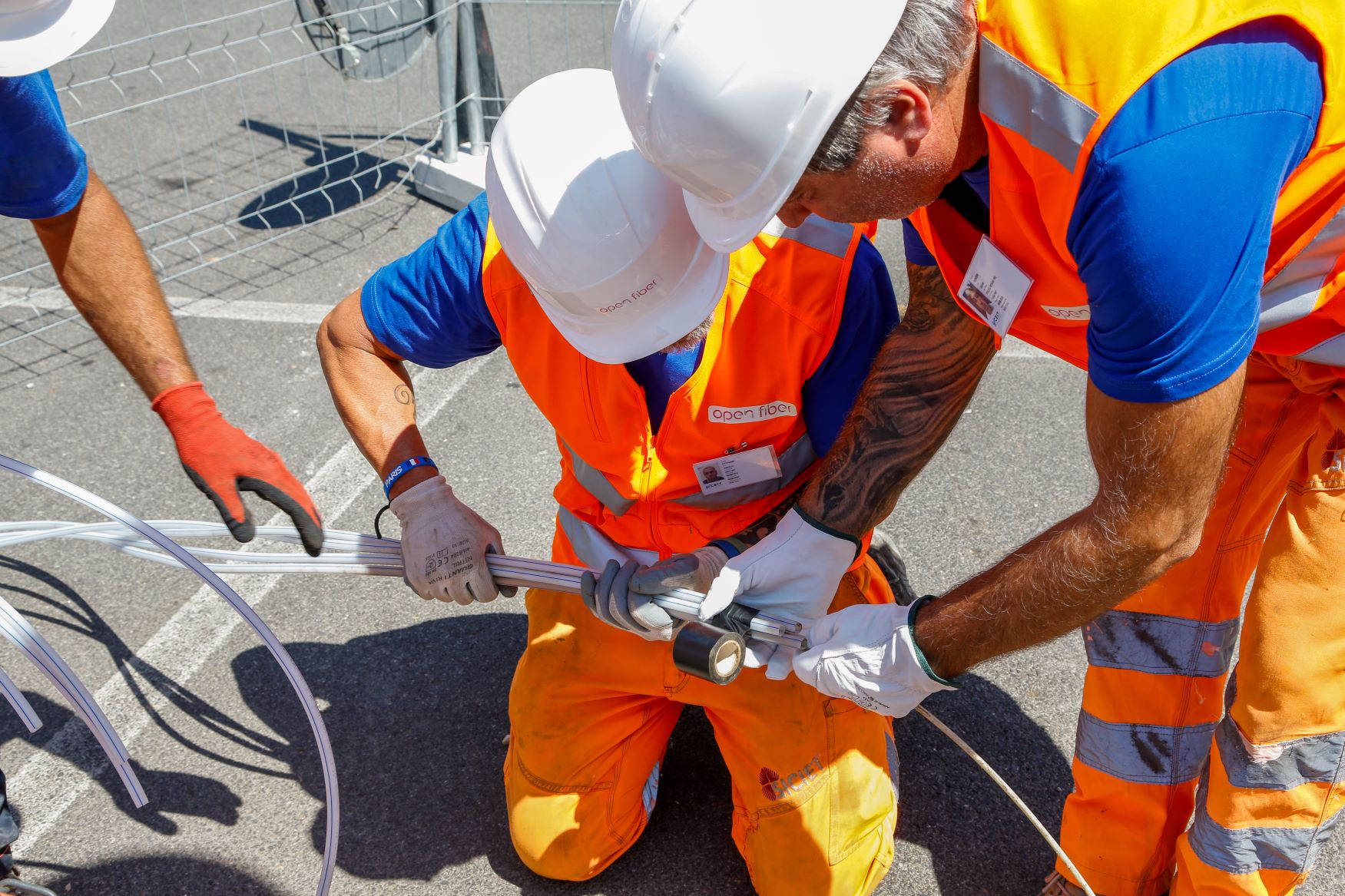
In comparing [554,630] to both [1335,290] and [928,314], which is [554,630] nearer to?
[928,314]

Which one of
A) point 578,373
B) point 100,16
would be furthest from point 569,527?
point 100,16

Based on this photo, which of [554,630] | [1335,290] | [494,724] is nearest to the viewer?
[1335,290]

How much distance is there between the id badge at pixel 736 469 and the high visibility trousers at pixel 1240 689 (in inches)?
30.8

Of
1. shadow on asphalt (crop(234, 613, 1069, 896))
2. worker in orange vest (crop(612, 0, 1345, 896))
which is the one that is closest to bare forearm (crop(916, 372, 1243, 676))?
worker in orange vest (crop(612, 0, 1345, 896))

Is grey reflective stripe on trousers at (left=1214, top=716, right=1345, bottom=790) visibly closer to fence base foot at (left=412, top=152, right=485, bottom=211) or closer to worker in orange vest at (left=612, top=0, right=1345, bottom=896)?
worker in orange vest at (left=612, top=0, right=1345, bottom=896)

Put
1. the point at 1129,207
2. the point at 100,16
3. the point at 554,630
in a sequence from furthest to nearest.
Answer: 1. the point at 554,630
2. the point at 100,16
3. the point at 1129,207

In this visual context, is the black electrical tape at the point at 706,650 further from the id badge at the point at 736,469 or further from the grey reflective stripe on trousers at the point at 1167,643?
the grey reflective stripe on trousers at the point at 1167,643

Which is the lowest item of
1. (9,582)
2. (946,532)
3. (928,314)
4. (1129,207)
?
(9,582)

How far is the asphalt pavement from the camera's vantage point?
8.65 ft

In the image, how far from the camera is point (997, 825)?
268 centimetres

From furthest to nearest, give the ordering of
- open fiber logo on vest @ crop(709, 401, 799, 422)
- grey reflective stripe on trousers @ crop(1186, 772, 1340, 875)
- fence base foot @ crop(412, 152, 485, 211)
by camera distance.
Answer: fence base foot @ crop(412, 152, 485, 211)
open fiber logo on vest @ crop(709, 401, 799, 422)
grey reflective stripe on trousers @ crop(1186, 772, 1340, 875)

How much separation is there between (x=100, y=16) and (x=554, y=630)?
163 centimetres

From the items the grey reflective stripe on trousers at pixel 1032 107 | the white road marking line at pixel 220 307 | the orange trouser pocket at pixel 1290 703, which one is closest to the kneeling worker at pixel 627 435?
the grey reflective stripe on trousers at pixel 1032 107

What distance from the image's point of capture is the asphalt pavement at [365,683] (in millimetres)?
2637
